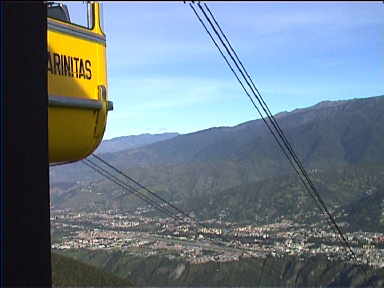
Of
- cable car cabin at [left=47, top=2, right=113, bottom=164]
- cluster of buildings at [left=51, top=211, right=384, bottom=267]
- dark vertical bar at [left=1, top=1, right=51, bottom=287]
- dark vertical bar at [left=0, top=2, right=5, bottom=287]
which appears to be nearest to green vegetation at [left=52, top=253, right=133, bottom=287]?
cable car cabin at [left=47, top=2, right=113, bottom=164]

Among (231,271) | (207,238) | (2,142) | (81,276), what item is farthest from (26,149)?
(207,238)

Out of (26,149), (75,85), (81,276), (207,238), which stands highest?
(75,85)

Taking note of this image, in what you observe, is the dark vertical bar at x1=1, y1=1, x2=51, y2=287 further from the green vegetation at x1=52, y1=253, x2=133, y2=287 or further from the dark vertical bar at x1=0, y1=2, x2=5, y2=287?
the green vegetation at x1=52, y1=253, x2=133, y2=287

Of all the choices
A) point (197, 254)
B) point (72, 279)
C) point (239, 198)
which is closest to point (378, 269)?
point (72, 279)

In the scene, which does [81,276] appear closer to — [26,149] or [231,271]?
[26,149]

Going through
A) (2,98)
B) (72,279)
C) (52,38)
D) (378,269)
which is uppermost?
(52,38)

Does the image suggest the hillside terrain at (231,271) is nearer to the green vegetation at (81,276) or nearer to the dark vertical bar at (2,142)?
the green vegetation at (81,276)

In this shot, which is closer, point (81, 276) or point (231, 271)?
point (81, 276)

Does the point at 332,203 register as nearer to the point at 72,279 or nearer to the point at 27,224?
the point at 72,279

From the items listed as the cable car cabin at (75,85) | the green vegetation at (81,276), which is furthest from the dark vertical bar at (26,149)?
the green vegetation at (81,276)
